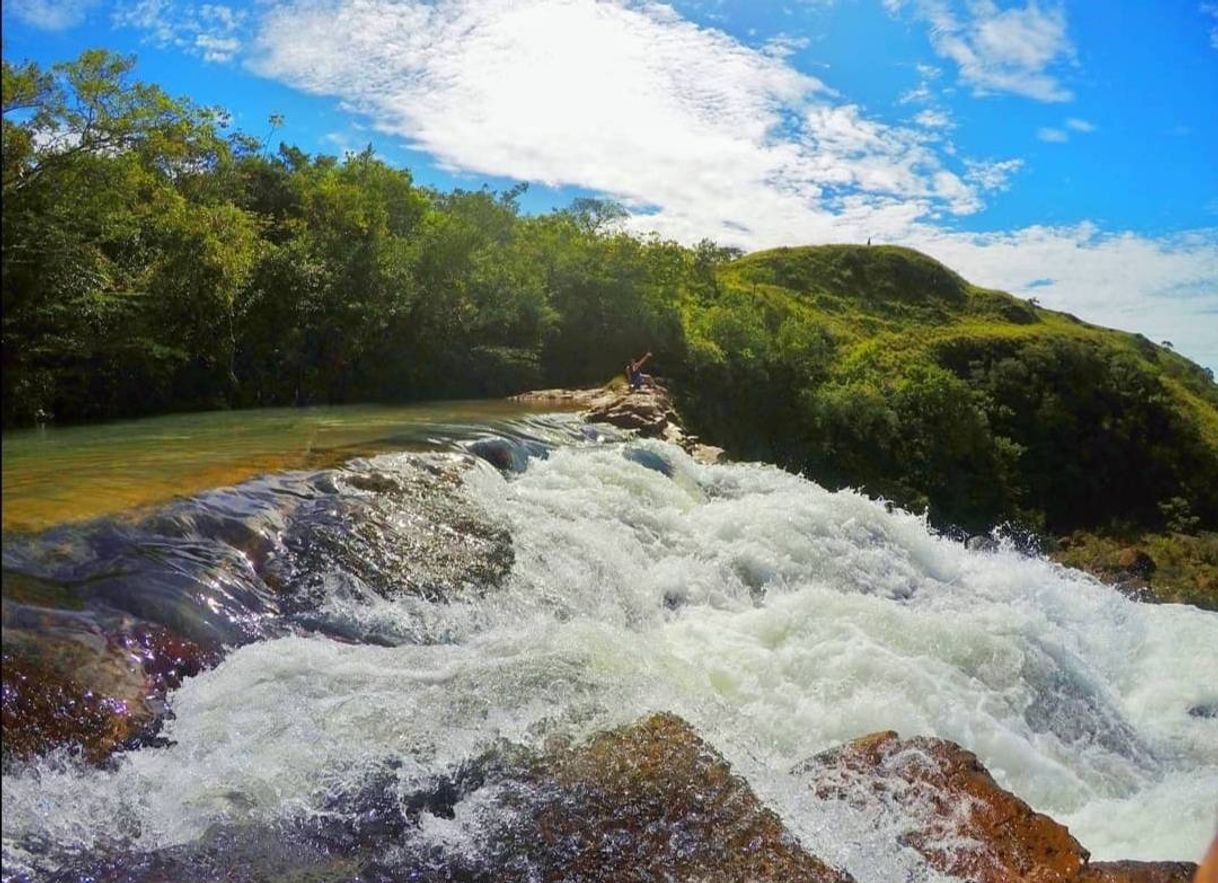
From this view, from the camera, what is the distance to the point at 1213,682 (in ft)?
34.6

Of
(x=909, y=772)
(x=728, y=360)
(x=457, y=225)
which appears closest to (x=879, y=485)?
(x=728, y=360)

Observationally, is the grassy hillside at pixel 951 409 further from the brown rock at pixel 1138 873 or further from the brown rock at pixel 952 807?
the brown rock at pixel 1138 873

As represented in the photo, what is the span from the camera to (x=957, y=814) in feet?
15.8

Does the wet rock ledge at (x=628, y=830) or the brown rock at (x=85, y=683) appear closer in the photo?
the wet rock ledge at (x=628, y=830)

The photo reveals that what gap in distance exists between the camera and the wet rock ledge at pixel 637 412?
56.3ft

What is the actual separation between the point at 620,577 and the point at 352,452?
354 centimetres

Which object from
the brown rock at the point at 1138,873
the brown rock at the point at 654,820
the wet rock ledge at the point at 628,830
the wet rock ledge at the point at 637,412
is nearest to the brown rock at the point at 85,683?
the wet rock ledge at the point at 628,830

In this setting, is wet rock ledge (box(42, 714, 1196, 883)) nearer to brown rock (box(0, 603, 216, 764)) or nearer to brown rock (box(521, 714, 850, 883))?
brown rock (box(521, 714, 850, 883))

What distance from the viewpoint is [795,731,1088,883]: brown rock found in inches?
175

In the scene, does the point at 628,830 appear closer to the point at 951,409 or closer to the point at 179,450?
the point at 179,450

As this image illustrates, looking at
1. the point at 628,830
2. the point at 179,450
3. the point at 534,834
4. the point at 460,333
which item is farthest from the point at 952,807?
the point at 460,333

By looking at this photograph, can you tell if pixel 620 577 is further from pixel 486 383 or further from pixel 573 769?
pixel 486 383

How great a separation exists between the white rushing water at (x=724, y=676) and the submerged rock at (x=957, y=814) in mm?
204

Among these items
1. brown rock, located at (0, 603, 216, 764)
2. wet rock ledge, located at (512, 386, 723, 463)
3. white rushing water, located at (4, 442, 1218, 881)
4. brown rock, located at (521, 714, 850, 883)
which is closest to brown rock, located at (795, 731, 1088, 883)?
white rushing water, located at (4, 442, 1218, 881)
